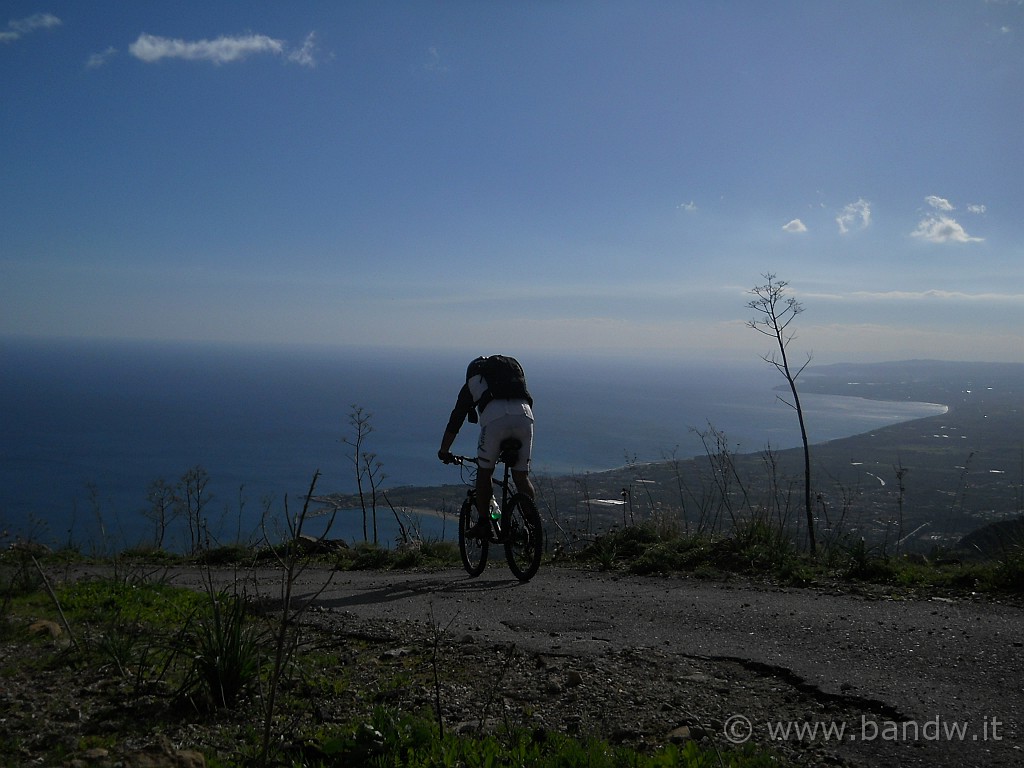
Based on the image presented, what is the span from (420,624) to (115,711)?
188 cm

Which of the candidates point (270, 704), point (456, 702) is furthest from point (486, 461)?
point (270, 704)

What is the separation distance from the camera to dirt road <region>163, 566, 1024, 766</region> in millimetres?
2615

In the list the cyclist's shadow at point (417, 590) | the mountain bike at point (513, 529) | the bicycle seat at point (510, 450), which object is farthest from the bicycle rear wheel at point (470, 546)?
the bicycle seat at point (510, 450)

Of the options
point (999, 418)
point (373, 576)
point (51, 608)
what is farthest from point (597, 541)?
point (999, 418)

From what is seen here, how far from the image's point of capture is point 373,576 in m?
6.84

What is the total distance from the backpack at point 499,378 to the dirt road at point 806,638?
1.65m

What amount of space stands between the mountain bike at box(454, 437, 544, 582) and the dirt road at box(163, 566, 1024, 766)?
0.23 meters

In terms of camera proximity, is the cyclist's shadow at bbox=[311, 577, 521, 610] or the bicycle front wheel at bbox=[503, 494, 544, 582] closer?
the cyclist's shadow at bbox=[311, 577, 521, 610]

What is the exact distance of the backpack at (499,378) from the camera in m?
5.91

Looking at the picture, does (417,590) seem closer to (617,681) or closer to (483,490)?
(483,490)

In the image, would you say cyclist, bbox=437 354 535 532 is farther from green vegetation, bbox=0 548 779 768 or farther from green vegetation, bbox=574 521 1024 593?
green vegetation, bbox=0 548 779 768

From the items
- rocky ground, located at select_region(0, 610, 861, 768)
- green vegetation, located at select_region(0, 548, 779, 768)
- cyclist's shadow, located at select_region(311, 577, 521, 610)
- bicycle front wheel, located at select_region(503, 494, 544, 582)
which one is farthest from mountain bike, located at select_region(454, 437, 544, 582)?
rocky ground, located at select_region(0, 610, 861, 768)

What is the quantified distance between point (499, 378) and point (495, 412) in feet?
1.05

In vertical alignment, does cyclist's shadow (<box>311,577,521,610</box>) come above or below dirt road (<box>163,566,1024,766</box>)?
below
